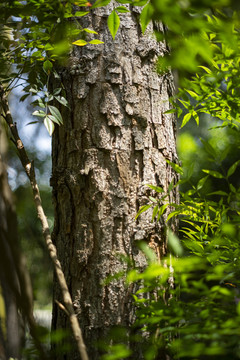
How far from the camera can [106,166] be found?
88 cm

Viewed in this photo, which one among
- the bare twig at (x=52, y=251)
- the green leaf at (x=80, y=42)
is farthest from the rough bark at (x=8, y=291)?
the green leaf at (x=80, y=42)

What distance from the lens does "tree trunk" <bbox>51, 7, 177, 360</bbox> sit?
2.75ft

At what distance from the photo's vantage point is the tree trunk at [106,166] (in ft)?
2.75

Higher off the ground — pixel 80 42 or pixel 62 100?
pixel 80 42

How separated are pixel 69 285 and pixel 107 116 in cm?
43

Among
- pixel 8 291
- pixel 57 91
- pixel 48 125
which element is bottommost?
pixel 8 291

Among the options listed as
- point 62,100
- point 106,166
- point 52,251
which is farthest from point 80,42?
point 52,251

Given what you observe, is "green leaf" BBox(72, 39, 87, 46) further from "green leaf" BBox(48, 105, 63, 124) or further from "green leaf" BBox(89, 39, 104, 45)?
"green leaf" BBox(48, 105, 63, 124)

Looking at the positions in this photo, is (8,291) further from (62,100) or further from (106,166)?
(62,100)

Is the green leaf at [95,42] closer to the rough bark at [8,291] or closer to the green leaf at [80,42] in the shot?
the green leaf at [80,42]

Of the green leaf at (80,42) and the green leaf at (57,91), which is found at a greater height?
the green leaf at (80,42)


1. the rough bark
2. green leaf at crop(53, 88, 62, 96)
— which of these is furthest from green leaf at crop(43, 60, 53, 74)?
the rough bark

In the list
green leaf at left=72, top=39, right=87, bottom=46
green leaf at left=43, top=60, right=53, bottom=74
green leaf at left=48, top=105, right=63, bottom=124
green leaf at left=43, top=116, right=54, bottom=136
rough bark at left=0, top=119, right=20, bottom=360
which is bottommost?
rough bark at left=0, top=119, right=20, bottom=360

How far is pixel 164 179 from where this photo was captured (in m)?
0.92
